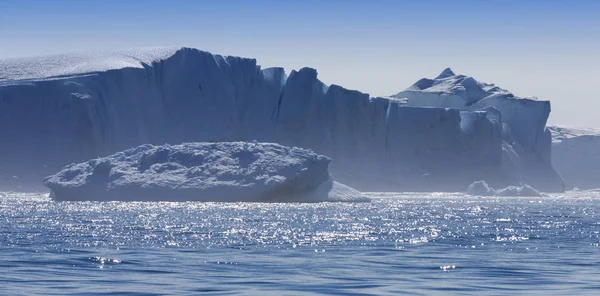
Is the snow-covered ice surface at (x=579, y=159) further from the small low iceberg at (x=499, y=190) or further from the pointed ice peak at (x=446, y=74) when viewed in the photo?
the small low iceberg at (x=499, y=190)

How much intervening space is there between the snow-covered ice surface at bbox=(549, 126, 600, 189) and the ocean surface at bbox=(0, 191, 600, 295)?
51996 millimetres

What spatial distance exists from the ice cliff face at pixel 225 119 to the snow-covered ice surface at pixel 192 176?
31.9ft

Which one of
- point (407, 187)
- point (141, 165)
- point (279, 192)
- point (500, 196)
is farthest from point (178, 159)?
point (500, 196)

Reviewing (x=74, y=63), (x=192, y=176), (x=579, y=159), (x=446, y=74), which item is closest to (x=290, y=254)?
(x=192, y=176)

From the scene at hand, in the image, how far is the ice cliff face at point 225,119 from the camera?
178 ft

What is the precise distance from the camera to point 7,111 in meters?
55.1

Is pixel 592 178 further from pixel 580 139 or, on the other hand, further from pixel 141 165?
pixel 141 165

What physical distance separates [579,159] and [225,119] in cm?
3935

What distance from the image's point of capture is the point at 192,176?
144 feet

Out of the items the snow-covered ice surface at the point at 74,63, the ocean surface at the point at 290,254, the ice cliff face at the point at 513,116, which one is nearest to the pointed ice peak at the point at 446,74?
the ice cliff face at the point at 513,116

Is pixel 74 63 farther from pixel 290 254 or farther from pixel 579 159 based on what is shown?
pixel 579 159

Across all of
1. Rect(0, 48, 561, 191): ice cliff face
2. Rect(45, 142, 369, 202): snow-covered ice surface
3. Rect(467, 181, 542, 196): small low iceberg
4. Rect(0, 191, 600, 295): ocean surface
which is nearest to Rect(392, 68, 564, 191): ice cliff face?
Rect(0, 48, 561, 191): ice cliff face

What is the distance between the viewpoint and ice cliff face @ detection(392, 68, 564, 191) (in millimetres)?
73688

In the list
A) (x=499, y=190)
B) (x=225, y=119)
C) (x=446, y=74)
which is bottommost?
(x=499, y=190)
